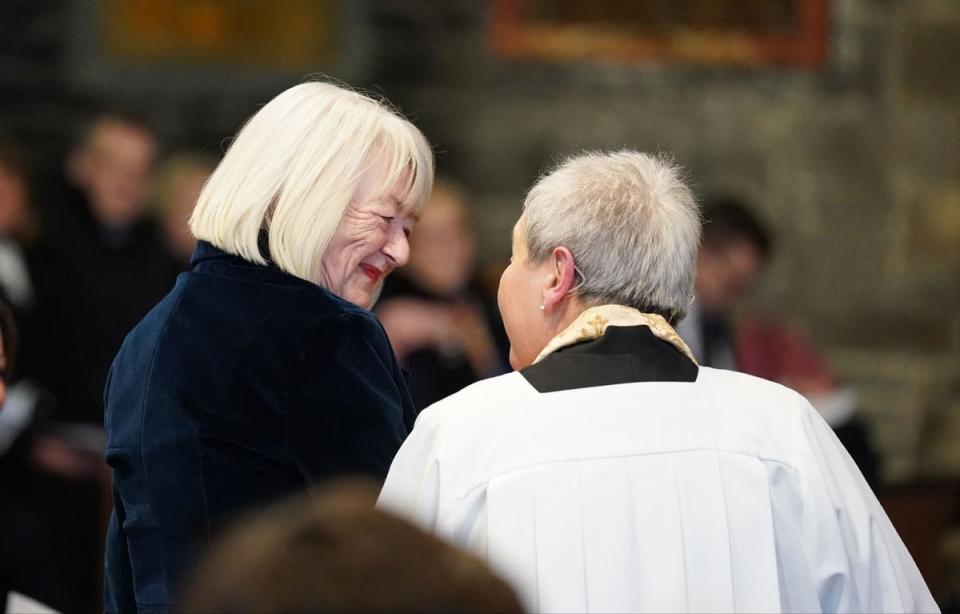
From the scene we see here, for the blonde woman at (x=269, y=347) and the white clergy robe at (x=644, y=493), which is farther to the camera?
the blonde woman at (x=269, y=347)

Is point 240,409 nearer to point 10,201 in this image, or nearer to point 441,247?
point 441,247

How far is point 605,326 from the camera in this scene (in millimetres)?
2379

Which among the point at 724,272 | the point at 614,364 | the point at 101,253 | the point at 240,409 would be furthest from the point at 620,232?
the point at 101,253

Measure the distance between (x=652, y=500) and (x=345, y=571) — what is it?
3.60 ft

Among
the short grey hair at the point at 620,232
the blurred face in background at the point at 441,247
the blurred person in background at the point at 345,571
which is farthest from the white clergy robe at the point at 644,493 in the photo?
the blurred face in background at the point at 441,247

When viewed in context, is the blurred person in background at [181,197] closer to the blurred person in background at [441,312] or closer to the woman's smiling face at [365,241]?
the blurred person in background at [441,312]

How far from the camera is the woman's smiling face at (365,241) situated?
8.79 feet

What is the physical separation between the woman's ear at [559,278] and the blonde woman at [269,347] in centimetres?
28

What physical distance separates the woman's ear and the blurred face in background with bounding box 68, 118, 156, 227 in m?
3.89

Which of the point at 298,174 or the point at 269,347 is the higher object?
the point at 298,174

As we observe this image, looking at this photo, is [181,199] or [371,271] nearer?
[371,271]

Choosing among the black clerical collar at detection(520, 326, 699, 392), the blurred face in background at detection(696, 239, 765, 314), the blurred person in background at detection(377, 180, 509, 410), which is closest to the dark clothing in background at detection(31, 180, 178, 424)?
the blurred person in background at detection(377, 180, 509, 410)

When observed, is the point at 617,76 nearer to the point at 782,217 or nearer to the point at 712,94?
the point at 712,94

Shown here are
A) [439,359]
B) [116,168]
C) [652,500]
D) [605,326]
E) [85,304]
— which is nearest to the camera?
[652,500]
